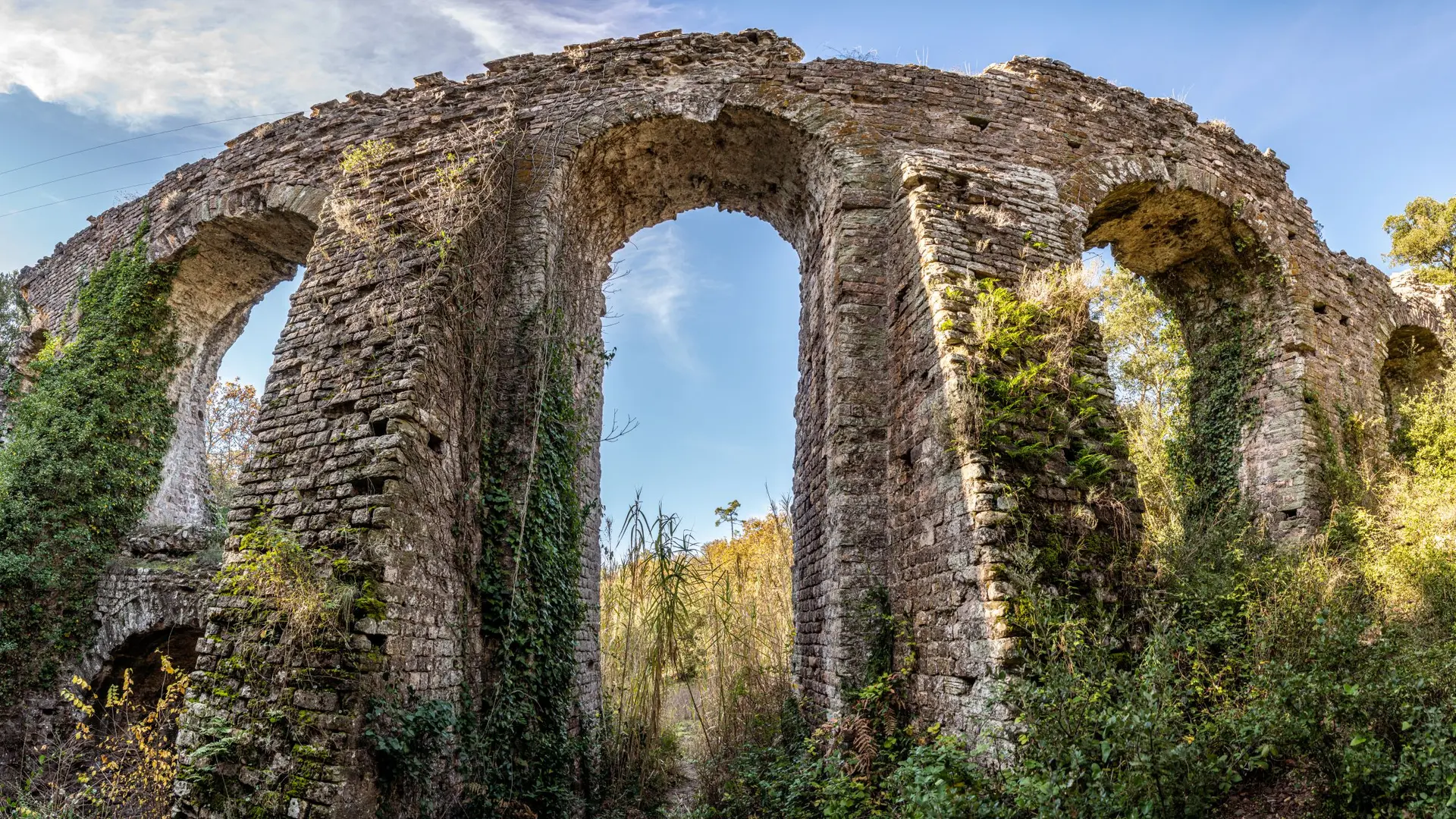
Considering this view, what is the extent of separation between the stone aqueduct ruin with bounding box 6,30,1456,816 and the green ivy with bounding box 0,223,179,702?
11.7 inches

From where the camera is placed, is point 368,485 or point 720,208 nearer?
point 368,485

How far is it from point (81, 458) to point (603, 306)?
622 centimetres

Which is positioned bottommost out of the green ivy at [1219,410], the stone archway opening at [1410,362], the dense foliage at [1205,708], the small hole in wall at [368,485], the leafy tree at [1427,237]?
the dense foliage at [1205,708]

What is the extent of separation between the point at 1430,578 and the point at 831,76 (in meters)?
7.16

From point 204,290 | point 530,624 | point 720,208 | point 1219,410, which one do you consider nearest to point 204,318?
point 204,290

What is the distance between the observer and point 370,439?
16.3 feet

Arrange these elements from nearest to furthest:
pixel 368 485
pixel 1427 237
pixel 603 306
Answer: pixel 368 485 < pixel 603 306 < pixel 1427 237

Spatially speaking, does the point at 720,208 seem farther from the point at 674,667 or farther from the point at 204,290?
the point at 204,290

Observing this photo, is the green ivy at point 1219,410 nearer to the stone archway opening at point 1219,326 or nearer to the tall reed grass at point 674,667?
the stone archway opening at point 1219,326

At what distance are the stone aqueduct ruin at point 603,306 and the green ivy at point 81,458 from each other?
0.30 m

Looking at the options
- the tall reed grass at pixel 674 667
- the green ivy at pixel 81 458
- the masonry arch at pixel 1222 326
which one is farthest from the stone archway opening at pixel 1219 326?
the green ivy at pixel 81 458

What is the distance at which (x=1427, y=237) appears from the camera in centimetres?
1923

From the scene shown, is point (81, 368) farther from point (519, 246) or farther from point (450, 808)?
point (450, 808)

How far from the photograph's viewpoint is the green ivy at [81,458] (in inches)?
296
